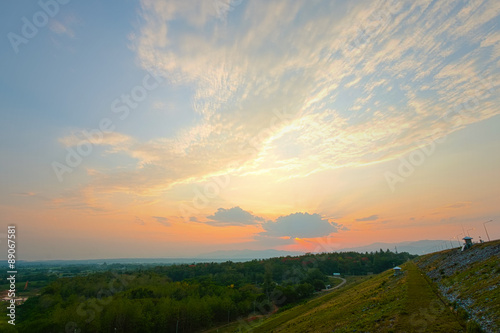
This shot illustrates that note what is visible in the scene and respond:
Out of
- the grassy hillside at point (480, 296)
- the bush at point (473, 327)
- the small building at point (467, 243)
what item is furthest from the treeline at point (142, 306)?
the bush at point (473, 327)

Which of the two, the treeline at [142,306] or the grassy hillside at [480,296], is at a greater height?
the grassy hillside at [480,296]

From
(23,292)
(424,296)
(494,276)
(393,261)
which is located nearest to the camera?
(494,276)

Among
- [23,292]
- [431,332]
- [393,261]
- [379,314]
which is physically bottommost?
[393,261]

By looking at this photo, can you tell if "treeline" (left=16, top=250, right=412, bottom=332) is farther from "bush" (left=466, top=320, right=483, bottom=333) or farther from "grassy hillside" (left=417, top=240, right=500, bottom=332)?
"bush" (left=466, top=320, right=483, bottom=333)

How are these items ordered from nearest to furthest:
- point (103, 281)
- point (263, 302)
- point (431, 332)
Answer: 1. point (431, 332)
2. point (263, 302)
3. point (103, 281)

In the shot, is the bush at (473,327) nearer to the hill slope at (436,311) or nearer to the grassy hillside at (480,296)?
the hill slope at (436,311)

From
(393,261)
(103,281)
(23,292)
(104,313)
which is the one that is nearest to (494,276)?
(104,313)

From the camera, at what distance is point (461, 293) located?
125 feet

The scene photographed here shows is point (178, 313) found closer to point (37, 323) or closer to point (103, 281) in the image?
point (37, 323)

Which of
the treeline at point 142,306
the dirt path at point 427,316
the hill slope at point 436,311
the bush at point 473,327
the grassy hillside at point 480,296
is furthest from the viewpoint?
the treeline at point 142,306

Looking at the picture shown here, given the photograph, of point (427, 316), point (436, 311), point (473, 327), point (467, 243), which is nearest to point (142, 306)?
point (427, 316)

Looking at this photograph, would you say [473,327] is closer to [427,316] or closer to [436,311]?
[427,316]

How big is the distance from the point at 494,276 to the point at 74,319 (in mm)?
103730

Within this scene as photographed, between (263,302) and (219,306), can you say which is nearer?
(219,306)
